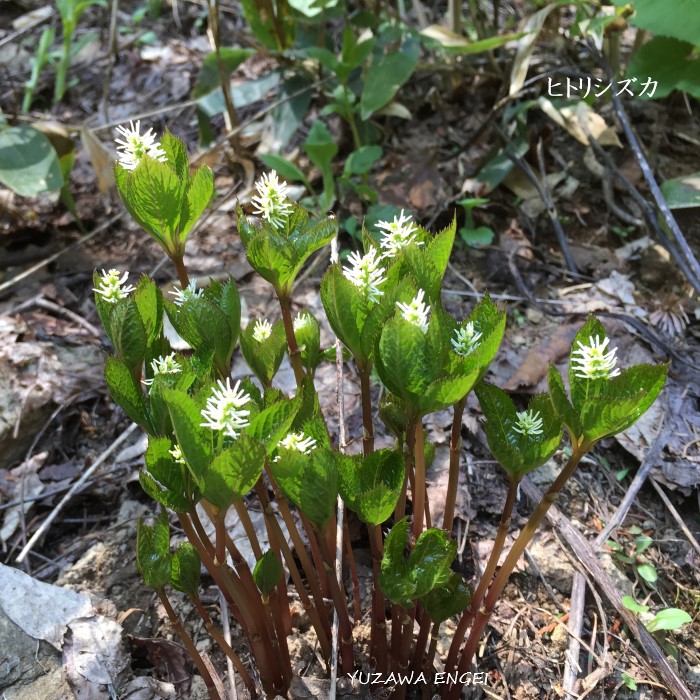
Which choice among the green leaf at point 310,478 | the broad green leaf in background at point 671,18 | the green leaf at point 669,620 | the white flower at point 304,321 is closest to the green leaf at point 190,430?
the green leaf at point 310,478

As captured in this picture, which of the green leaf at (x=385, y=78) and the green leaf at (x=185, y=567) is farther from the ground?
the green leaf at (x=385, y=78)

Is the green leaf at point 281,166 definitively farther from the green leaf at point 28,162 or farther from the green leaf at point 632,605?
the green leaf at point 632,605

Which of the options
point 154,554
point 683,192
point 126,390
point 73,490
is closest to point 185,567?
point 154,554

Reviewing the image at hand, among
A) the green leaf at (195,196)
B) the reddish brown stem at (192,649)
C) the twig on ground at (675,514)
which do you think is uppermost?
the green leaf at (195,196)

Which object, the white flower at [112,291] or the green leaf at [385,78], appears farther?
the green leaf at [385,78]

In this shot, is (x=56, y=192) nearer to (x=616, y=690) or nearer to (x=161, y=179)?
(x=161, y=179)

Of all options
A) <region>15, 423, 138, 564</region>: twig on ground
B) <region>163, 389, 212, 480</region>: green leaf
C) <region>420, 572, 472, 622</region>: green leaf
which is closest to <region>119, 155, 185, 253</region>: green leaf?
<region>163, 389, 212, 480</region>: green leaf

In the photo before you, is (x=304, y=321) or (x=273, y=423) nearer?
(x=273, y=423)

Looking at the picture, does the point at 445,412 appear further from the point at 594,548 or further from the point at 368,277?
the point at 368,277
